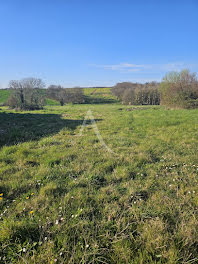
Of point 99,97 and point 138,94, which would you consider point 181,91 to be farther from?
point 99,97

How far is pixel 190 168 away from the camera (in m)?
4.60

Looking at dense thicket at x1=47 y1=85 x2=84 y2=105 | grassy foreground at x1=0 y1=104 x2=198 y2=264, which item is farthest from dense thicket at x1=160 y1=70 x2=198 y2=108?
dense thicket at x1=47 y1=85 x2=84 y2=105

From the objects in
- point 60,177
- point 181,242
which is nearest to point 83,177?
point 60,177

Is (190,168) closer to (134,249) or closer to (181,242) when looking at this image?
(181,242)

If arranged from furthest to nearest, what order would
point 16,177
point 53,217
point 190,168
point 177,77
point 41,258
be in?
1. point 177,77
2. point 190,168
3. point 16,177
4. point 53,217
5. point 41,258

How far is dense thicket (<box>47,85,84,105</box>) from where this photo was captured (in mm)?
74438

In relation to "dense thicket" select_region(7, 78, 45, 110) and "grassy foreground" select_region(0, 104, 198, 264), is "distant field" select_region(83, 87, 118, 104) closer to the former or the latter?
"dense thicket" select_region(7, 78, 45, 110)

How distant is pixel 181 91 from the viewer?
3155 centimetres

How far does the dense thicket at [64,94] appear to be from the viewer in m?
74.4

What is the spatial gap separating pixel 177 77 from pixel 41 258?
133 ft

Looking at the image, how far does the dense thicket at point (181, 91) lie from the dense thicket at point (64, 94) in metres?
51.2

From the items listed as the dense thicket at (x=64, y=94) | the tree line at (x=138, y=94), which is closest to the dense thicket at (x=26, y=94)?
the tree line at (x=138, y=94)

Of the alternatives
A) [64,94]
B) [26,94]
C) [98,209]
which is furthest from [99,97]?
[98,209]

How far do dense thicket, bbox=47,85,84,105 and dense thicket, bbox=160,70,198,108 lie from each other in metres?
51.2
